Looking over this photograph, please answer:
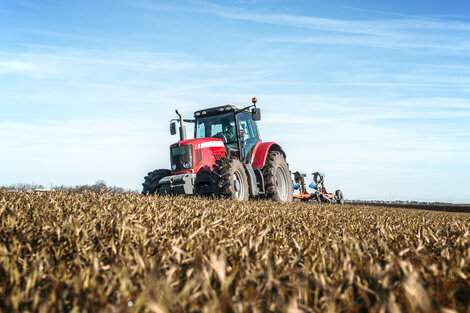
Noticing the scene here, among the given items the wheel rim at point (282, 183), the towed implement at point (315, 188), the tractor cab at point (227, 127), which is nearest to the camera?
the tractor cab at point (227, 127)

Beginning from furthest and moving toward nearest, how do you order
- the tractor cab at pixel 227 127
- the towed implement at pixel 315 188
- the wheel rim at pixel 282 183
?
the towed implement at pixel 315 188 → the wheel rim at pixel 282 183 → the tractor cab at pixel 227 127

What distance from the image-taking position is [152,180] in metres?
8.98

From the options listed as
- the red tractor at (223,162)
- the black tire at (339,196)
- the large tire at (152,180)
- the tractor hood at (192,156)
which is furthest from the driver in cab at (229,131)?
the black tire at (339,196)

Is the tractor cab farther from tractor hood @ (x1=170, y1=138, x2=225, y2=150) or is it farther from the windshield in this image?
tractor hood @ (x1=170, y1=138, x2=225, y2=150)

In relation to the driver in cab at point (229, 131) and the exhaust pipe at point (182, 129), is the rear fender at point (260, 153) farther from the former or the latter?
the exhaust pipe at point (182, 129)

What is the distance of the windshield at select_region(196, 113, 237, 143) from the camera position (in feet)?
31.8

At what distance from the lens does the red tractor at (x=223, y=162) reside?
8.12 meters

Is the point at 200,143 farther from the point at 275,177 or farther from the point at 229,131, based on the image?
the point at 275,177

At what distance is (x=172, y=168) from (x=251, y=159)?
213 centimetres

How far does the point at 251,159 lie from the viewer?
32.0 feet

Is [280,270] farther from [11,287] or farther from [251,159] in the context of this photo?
[251,159]

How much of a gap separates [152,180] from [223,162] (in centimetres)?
200

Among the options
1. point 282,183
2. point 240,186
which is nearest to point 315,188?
point 282,183

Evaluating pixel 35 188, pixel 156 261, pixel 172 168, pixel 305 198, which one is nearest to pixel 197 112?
pixel 172 168
